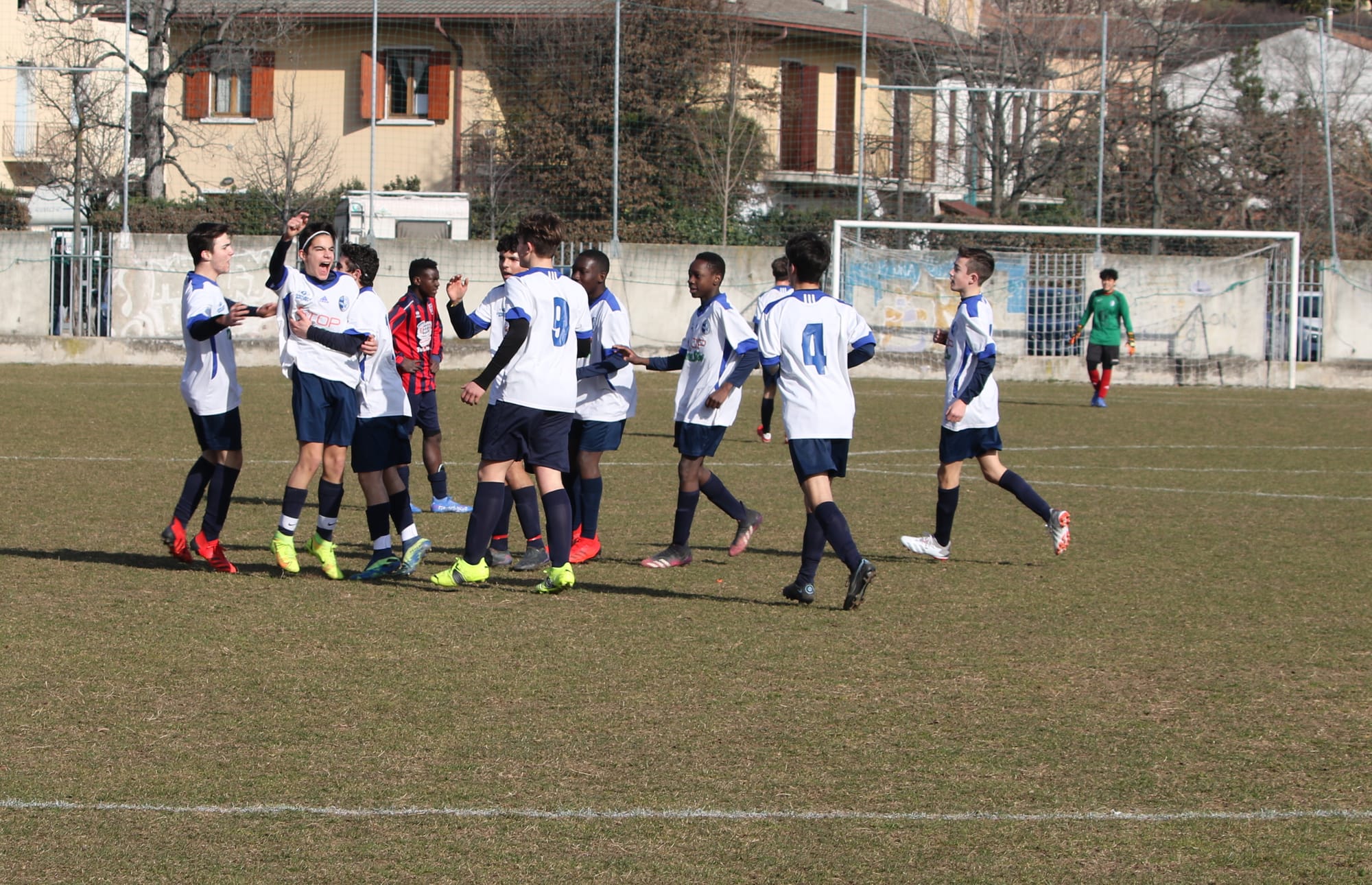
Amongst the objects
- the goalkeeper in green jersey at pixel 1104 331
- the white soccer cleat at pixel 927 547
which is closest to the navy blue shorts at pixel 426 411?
the white soccer cleat at pixel 927 547

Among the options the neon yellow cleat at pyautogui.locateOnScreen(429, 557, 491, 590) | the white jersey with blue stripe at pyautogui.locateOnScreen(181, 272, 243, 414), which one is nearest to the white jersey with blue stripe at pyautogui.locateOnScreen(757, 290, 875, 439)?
the neon yellow cleat at pyautogui.locateOnScreen(429, 557, 491, 590)

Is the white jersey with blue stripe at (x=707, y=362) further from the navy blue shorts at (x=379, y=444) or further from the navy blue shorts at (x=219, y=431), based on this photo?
the navy blue shorts at (x=219, y=431)

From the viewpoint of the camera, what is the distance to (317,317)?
7.83 metres

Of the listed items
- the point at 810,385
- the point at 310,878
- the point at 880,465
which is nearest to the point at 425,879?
the point at 310,878

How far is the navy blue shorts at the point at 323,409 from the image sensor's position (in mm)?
7883

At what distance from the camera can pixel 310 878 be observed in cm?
391

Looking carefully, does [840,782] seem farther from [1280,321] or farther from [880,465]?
[1280,321]

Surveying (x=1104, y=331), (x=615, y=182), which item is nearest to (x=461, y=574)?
(x=1104, y=331)

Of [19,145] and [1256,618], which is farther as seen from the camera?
[19,145]

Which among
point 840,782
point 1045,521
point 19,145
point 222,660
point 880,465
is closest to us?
point 840,782

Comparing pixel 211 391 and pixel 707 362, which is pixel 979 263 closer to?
pixel 707 362

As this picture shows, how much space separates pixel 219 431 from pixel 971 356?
4.11 metres

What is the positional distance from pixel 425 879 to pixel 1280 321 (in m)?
26.9

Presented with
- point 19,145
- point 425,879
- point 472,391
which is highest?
point 19,145
